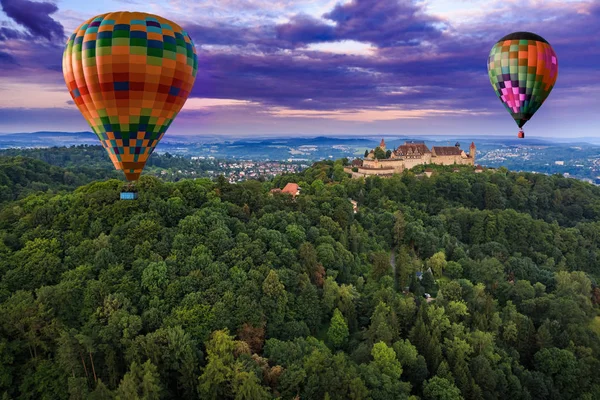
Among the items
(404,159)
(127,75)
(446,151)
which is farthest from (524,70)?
(446,151)

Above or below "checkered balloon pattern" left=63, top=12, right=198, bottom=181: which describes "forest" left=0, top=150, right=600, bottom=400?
below

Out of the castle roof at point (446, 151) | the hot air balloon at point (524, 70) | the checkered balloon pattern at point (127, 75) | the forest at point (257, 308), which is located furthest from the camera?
the castle roof at point (446, 151)

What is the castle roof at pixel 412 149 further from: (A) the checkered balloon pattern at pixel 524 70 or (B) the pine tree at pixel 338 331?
(B) the pine tree at pixel 338 331

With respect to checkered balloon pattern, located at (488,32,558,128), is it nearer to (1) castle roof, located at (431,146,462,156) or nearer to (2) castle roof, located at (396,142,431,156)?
(2) castle roof, located at (396,142,431,156)

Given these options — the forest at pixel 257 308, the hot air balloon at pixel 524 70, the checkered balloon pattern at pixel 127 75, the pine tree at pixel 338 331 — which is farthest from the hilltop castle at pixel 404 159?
the checkered balloon pattern at pixel 127 75

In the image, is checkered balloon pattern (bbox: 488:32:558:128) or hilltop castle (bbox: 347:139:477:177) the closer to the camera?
checkered balloon pattern (bbox: 488:32:558:128)

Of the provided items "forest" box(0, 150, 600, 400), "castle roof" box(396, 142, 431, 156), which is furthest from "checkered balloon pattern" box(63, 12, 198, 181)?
"castle roof" box(396, 142, 431, 156)

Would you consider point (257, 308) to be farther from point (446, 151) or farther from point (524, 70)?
point (446, 151)

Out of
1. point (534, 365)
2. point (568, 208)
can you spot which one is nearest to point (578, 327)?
point (534, 365)
